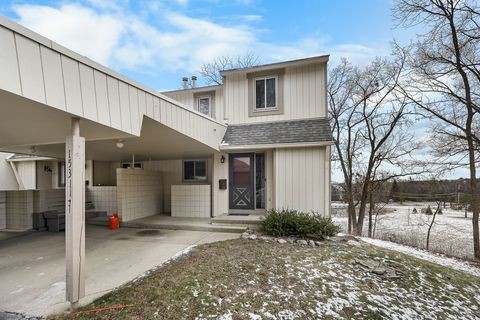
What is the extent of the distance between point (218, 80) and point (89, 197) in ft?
36.6

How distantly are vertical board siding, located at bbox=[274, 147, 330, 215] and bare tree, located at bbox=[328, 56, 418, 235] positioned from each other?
18.3 ft

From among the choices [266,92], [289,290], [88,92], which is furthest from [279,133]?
[88,92]

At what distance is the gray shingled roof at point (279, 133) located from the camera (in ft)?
22.7

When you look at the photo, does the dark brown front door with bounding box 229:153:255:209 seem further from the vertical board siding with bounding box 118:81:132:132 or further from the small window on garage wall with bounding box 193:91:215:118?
the vertical board siding with bounding box 118:81:132:132

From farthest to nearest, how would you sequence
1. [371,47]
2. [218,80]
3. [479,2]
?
1. [218,80]
2. [371,47]
3. [479,2]

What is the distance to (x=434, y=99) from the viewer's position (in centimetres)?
870

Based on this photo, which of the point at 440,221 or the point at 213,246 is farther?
the point at 440,221

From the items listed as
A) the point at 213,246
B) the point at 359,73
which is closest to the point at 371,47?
the point at 359,73

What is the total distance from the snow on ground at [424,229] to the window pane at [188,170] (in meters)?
7.59

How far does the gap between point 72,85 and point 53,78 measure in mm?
226

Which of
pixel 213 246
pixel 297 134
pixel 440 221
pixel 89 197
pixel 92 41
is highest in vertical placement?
pixel 92 41

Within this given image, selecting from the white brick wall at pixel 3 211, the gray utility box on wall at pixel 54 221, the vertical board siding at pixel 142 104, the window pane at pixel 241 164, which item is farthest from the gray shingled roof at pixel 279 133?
the white brick wall at pixel 3 211

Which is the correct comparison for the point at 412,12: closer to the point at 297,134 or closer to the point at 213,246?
the point at 297,134

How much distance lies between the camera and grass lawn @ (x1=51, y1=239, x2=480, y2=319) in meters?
2.87
